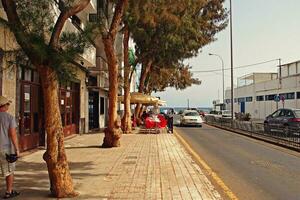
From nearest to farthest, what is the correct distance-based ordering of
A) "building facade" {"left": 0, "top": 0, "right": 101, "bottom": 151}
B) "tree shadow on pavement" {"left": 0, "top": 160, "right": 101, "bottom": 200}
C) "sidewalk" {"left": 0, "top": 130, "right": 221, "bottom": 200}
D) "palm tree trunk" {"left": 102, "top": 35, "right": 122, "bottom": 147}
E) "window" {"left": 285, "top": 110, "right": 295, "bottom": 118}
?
"tree shadow on pavement" {"left": 0, "top": 160, "right": 101, "bottom": 200} < "sidewalk" {"left": 0, "top": 130, "right": 221, "bottom": 200} < "building facade" {"left": 0, "top": 0, "right": 101, "bottom": 151} < "palm tree trunk" {"left": 102, "top": 35, "right": 122, "bottom": 147} < "window" {"left": 285, "top": 110, "right": 295, "bottom": 118}

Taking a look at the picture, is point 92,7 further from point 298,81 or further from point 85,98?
point 298,81

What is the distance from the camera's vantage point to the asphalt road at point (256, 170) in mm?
9367

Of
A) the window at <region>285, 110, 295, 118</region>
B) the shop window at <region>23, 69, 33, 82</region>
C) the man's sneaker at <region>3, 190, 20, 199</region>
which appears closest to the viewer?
the man's sneaker at <region>3, 190, 20, 199</region>

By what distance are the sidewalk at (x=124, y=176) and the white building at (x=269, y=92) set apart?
27473 mm

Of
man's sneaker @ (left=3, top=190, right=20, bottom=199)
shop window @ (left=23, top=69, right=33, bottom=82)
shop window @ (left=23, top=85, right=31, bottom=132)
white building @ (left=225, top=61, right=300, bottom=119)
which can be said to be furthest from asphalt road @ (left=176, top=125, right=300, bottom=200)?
white building @ (left=225, top=61, right=300, bottom=119)

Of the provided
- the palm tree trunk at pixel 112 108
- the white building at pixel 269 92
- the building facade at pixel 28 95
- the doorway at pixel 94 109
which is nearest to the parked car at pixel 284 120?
the palm tree trunk at pixel 112 108

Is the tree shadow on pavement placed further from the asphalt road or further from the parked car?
the parked car

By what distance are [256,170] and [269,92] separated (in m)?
46.9

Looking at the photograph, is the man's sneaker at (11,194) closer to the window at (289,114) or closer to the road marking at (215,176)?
the road marking at (215,176)

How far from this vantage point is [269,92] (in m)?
57.8

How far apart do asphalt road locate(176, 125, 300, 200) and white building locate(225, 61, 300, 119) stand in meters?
22.9

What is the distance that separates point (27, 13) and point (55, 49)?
1.06 m

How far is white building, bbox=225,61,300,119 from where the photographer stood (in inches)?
1918

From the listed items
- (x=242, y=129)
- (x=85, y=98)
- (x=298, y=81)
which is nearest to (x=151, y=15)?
(x=85, y=98)
